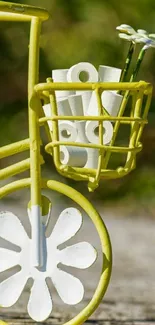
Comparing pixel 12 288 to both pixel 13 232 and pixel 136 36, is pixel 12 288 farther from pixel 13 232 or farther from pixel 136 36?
pixel 136 36

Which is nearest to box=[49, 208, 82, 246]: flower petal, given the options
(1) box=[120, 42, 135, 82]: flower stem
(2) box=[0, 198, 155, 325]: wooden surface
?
(1) box=[120, 42, 135, 82]: flower stem

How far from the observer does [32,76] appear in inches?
41.5

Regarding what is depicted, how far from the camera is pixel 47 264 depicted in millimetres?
1049

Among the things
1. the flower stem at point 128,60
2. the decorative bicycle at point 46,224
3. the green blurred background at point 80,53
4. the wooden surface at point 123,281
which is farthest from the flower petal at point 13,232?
the green blurred background at point 80,53

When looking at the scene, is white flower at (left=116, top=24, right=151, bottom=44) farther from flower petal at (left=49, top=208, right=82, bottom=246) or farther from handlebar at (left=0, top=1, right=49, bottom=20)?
flower petal at (left=49, top=208, right=82, bottom=246)

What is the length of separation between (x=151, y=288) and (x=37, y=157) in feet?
3.35

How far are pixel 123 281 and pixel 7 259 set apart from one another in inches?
40.5

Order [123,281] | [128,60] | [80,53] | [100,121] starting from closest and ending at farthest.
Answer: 1. [100,121]
2. [128,60]
3. [123,281]
4. [80,53]

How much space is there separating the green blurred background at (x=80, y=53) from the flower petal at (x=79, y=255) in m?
1.61

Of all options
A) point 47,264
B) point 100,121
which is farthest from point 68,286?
point 100,121

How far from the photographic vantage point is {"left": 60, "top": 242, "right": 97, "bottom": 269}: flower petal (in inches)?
41.0

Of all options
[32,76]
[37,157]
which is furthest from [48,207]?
[32,76]

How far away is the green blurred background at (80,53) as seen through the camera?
2.64 metres

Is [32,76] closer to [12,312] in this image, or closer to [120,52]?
[12,312]
